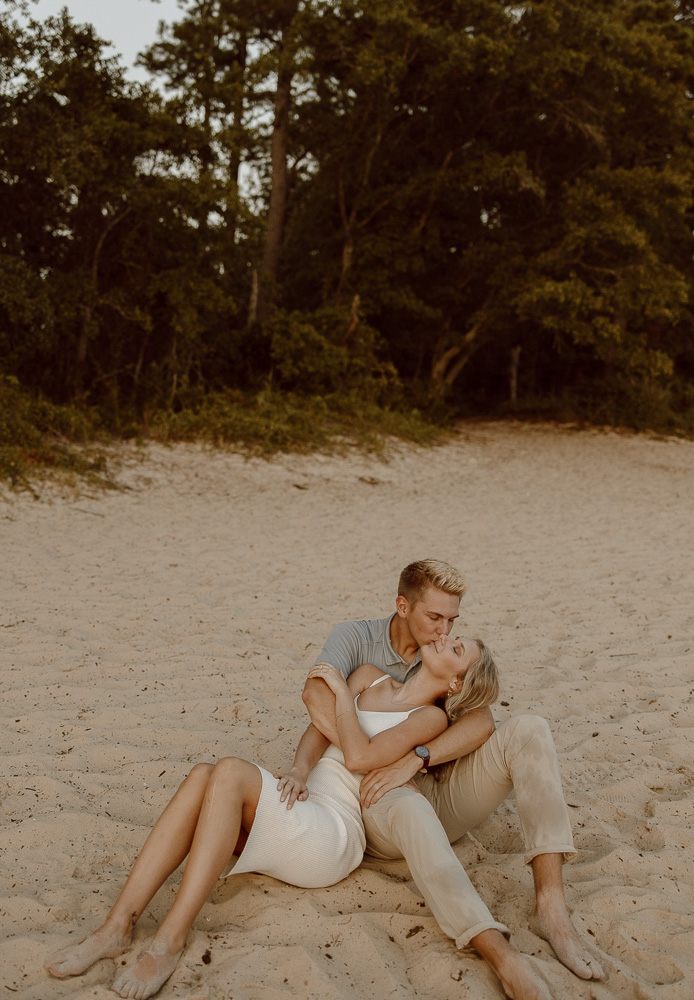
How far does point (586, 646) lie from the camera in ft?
16.9

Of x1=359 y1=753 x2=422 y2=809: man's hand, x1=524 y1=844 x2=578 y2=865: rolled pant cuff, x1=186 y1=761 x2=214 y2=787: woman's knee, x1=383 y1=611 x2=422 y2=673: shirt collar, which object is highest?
x1=383 y1=611 x2=422 y2=673: shirt collar

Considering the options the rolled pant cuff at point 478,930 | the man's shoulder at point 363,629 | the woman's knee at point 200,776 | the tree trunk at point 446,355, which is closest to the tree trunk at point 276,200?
the tree trunk at point 446,355

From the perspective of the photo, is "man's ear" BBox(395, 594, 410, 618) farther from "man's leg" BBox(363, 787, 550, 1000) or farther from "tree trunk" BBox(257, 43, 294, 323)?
"tree trunk" BBox(257, 43, 294, 323)

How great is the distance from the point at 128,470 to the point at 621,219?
10140 mm

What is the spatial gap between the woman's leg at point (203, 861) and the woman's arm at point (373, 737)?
0.35 metres

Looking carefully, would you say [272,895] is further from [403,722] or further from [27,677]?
[27,677]

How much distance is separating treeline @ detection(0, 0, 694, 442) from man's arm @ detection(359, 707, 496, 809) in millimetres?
9030

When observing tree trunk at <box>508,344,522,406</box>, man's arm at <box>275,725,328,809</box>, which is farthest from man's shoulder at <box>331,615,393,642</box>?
tree trunk at <box>508,344,522,406</box>

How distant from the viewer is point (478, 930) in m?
2.29

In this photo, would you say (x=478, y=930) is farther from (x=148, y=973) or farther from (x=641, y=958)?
(x=148, y=973)

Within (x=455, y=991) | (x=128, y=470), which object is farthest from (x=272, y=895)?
(x=128, y=470)

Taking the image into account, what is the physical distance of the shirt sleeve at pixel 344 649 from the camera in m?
3.04

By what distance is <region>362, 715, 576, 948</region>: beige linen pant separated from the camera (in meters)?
2.36

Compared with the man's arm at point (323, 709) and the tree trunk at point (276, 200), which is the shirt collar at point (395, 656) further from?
the tree trunk at point (276, 200)
